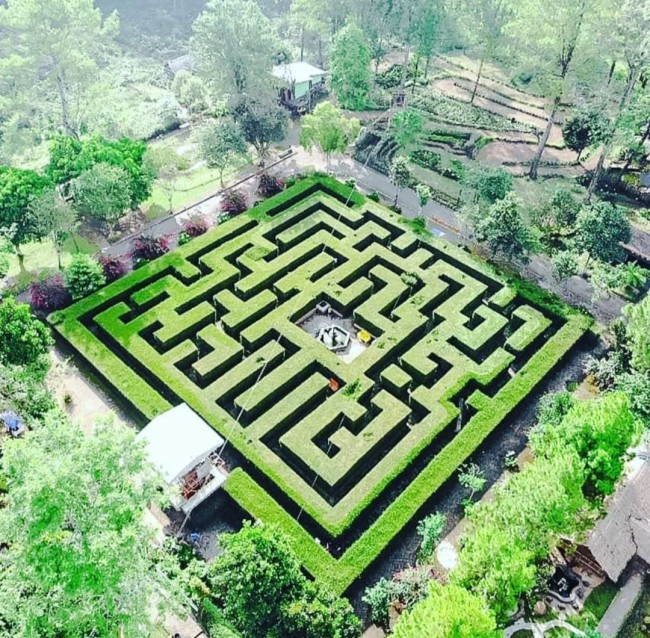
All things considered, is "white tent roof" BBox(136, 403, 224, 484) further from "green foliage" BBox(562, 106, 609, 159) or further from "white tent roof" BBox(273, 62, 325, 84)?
"white tent roof" BBox(273, 62, 325, 84)

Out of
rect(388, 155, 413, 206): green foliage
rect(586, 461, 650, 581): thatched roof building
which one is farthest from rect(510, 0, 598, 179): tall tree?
rect(586, 461, 650, 581): thatched roof building

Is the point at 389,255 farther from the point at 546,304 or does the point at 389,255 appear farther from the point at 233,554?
the point at 233,554

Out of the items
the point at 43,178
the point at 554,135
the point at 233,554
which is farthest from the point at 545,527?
the point at 554,135

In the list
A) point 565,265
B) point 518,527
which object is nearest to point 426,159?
point 565,265

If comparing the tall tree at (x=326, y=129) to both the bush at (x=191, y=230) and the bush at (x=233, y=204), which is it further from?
the bush at (x=191, y=230)

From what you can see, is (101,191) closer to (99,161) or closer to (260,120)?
(99,161)

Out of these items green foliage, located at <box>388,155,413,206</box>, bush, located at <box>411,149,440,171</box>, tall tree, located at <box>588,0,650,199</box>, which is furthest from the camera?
bush, located at <box>411,149,440,171</box>

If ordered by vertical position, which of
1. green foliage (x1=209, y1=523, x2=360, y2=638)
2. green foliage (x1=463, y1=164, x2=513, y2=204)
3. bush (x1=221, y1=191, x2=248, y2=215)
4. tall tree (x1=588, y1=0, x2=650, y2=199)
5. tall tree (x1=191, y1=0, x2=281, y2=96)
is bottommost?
green foliage (x1=209, y1=523, x2=360, y2=638)

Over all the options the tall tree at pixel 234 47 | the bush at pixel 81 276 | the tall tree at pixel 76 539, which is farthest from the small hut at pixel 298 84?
the tall tree at pixel 76 539
